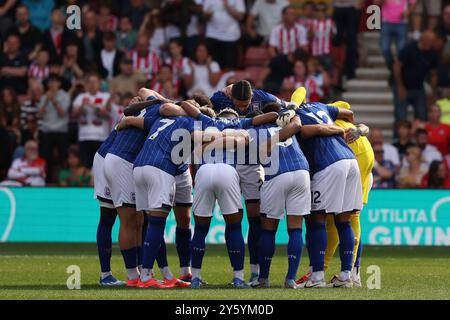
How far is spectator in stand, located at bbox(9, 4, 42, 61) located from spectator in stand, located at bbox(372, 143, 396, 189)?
7.03m

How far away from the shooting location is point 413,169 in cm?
2319

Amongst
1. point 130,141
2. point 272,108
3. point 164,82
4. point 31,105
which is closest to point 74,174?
point 31,105

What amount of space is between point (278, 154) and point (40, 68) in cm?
1178

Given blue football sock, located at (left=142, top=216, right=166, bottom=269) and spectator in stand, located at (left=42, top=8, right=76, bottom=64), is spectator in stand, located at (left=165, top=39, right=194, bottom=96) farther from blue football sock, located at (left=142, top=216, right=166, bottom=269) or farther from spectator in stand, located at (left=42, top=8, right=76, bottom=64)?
blue football sock, located at (left=142, top=216, right=166, bottom=269)

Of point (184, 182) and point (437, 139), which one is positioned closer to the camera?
point (184, 182)

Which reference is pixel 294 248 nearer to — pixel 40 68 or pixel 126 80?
pixel 126 80

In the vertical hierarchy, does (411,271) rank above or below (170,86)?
below

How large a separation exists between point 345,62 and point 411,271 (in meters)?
9.83

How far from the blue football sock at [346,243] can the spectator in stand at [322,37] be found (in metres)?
11.2

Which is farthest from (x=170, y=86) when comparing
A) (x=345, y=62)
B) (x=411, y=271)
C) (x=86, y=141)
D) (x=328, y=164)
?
(x=328, y=164)

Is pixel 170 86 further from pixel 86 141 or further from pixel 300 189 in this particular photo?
pixel 300 189

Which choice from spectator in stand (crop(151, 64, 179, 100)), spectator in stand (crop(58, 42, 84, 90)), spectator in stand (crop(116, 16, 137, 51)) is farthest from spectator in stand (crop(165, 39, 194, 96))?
spectator in stand (crop(58, 42, 84, 90))

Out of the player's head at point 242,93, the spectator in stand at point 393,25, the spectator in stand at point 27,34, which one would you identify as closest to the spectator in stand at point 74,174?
the spectator in stand at point 27,34

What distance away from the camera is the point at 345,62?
26078 mm
